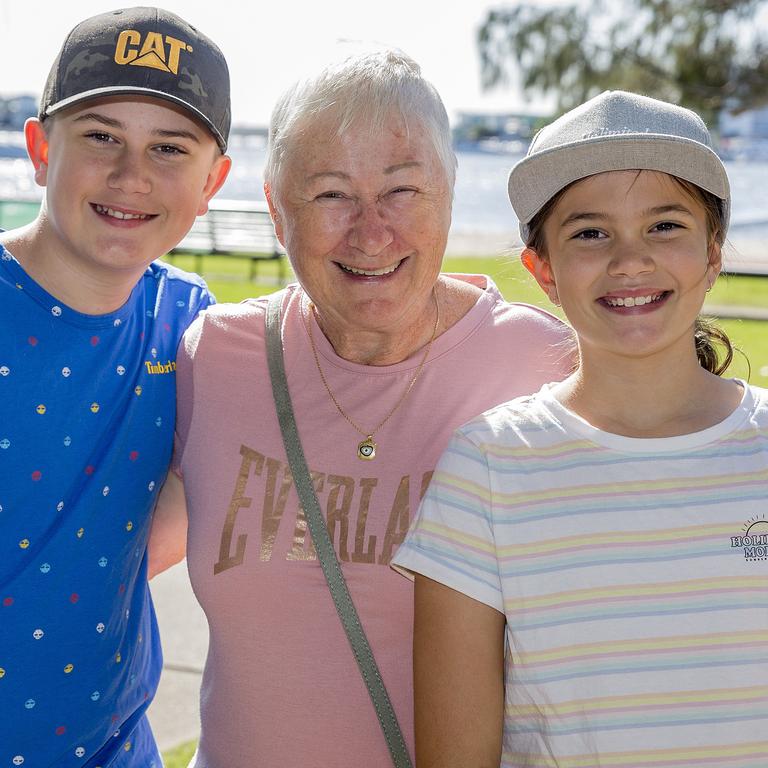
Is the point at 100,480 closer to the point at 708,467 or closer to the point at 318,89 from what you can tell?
the point at 318,89

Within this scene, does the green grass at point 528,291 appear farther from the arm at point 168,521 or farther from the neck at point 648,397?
the neck at point 648,397

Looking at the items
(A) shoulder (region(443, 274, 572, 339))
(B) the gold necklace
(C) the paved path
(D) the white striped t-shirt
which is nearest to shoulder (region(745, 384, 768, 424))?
(D) the white striped t-shirt

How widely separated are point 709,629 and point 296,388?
1.12m

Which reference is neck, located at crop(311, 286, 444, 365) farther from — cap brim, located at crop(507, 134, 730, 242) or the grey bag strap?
cap brim, located at crop(507, 134, 730, 242)

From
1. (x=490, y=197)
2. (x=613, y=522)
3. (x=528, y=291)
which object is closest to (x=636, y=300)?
(x=613, y=522)

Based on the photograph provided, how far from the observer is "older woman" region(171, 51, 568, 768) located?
234cm

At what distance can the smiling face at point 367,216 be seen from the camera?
2414 millimetres

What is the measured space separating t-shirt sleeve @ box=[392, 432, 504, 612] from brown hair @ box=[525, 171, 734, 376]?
54 cm

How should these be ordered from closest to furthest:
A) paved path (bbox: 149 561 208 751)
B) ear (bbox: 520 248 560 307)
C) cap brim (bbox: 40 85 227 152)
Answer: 1. ear (bbox: 520 248 560 307)
2. cap brim (bbox: 40 85 227 152)
3. paved path (bbox: 149 561 208 751)

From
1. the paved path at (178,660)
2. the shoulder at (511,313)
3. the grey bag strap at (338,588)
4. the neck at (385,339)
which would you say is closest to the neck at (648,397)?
the shoulder at (511,313)

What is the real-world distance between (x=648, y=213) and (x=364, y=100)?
2.34ft

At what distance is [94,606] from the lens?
2.50 metres

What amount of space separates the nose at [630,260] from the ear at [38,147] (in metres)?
1.47

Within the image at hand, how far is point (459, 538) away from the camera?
1.96m
